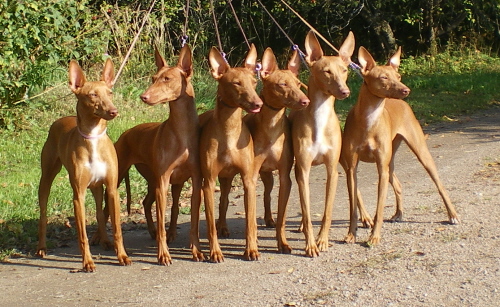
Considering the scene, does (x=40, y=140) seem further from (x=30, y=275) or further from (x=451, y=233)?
(x=451, y=233)

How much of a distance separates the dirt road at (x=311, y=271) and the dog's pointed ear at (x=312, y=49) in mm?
1777

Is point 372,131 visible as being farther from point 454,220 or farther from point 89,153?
point 89,153

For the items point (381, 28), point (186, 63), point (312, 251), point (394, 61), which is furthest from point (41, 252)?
point (381, 28)

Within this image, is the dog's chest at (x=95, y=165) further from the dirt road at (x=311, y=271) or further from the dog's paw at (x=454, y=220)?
the dog's paw at (x=454, y=220)

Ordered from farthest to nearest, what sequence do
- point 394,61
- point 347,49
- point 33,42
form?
point 33,42 → point 394,61 → point 347,49

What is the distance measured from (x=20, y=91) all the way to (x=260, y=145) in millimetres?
6499

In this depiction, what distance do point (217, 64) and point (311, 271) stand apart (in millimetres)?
2062

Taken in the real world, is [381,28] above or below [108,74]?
above

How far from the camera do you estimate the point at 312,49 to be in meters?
7.46

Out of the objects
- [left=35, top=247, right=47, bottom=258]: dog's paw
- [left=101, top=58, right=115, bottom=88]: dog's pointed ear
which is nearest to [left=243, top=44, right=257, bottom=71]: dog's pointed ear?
[left=101, top=58, right=115, bottom=88]: dog's pointed ear

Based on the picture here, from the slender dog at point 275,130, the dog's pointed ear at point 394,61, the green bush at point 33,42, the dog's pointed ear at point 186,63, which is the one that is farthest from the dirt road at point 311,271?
the green bush at point 33,42

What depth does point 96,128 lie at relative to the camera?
23.2 feet

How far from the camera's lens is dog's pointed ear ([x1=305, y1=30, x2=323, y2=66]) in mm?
7449

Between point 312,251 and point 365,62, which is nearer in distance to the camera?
point 312,251
